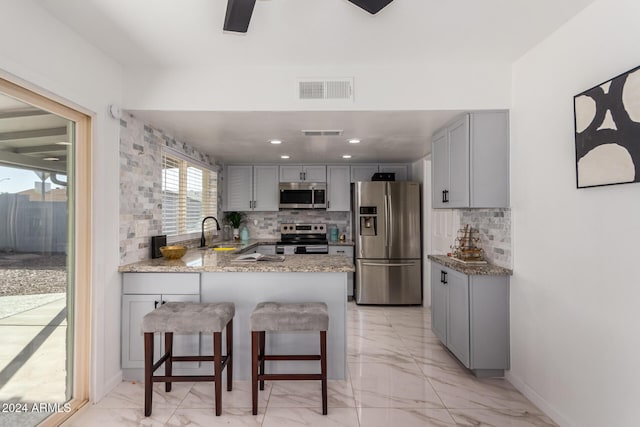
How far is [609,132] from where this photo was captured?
64.8 inches

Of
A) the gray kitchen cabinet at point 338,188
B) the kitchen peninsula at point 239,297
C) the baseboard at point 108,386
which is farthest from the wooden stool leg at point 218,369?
the gray kitchen cabinet at point 338,188

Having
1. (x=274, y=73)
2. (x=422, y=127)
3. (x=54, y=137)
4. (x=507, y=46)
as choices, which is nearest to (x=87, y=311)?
(x=54, y=137)

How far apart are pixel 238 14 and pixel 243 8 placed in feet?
0.19

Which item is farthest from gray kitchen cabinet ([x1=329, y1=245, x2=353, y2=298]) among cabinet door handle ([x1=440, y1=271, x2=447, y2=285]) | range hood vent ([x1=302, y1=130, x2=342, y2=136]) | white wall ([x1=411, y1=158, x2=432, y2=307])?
range hood vent ([x1=302, y1=130, x2=342, y2=136])

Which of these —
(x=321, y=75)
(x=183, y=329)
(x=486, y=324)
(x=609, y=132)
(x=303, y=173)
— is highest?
(x=321, y=75)

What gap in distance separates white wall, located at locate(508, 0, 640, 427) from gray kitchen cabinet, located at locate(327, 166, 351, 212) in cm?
292

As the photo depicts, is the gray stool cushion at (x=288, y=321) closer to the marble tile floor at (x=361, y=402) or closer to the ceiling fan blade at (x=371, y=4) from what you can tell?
the marble tile floor at (x=361, y=402)

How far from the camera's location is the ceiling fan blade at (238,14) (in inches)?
59.8

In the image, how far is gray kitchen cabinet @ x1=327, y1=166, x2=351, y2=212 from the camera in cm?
530

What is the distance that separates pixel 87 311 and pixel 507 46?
10.8 feet

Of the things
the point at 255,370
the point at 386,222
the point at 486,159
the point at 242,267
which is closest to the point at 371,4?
the point at 486,159

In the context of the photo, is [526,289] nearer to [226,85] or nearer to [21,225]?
[226,85]

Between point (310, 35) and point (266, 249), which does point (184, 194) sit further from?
point (310, 35)

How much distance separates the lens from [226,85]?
8.47 feet
